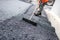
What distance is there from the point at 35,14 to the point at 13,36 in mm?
3069

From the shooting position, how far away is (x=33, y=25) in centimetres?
392

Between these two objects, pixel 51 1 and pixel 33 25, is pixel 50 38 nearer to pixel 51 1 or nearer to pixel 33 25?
pixel 33 25

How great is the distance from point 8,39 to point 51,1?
27.2 feet

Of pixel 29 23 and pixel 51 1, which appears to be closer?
pixel 29 23

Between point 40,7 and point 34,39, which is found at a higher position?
point 40,7

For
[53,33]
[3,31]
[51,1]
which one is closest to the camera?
[3,31]

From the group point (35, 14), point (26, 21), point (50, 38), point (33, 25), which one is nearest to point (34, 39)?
point (50, 38)

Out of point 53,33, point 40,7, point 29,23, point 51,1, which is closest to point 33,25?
point 29,23

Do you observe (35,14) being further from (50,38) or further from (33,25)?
(50,38)

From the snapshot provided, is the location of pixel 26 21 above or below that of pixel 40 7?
below

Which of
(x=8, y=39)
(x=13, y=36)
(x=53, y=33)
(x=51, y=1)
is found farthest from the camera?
(x=51, y=1)

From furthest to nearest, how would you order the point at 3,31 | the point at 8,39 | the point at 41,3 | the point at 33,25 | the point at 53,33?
the point at 41,3
the point at 33,25
the point at 53,33
the point at 3,31
the point at 8,39

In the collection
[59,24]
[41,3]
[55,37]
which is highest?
[41,3]

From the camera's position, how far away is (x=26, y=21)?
13.6 ft
